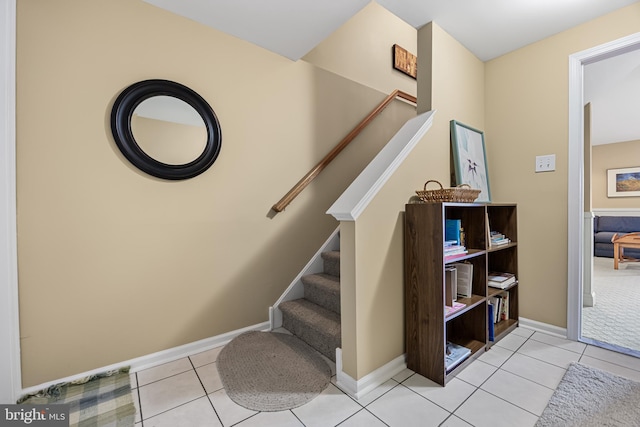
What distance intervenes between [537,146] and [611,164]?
611 centimetres

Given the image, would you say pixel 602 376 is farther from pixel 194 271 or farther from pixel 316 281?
pixel 194 271

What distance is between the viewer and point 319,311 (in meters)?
1.99

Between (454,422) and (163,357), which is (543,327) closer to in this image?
(454,422)

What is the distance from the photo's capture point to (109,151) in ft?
5.09

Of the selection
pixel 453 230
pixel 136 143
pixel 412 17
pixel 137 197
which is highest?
pixel 412 17

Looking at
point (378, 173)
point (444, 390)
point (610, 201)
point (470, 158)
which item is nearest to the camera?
point (444, 390)

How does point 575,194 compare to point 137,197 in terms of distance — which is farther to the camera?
point 575,194

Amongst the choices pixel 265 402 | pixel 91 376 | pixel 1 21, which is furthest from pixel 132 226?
pixel 265 402

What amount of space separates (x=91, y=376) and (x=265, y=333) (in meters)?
1.01

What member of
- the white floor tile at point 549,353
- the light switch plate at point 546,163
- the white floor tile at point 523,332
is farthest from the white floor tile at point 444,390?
the light switch plate at point 546,163

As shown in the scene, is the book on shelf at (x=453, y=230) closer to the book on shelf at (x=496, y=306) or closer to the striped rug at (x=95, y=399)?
the book on shelf at (x=496, y=306)

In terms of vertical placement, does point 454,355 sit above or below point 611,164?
below

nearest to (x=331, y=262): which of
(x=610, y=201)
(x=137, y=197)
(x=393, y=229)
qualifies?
(x=393, y=229)

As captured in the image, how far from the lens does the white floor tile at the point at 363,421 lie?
3.87 feet
